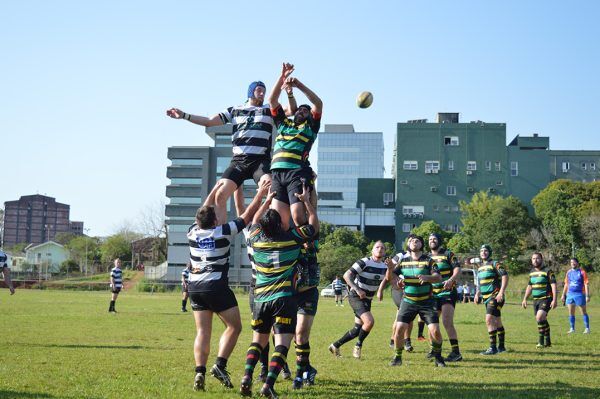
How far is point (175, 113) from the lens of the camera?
35.1 feet

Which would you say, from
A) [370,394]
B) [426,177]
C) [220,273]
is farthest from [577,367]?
[426,177]

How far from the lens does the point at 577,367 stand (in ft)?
40.4

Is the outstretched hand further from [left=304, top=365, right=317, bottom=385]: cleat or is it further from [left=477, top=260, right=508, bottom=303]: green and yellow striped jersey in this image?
[left=477, top=260, right=508, bottom=303]: green and yellow striped jersey

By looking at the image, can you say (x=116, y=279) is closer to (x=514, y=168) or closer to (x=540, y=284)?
(x=540, y=284)

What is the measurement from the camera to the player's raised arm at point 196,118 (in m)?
10.7

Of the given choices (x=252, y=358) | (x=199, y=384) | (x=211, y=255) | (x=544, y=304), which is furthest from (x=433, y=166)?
(x=252, y=358)

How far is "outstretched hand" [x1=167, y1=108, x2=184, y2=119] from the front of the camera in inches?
420

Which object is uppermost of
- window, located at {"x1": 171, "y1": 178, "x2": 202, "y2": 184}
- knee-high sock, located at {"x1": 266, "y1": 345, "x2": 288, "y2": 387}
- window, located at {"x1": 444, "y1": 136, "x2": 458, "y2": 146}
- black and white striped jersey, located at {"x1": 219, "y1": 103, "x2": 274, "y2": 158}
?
window, located at {"x1": 444, "y1": 136, "x2": 458, "y2": 146}

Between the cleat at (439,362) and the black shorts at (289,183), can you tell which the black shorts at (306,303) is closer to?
the black shorts at (289,183)

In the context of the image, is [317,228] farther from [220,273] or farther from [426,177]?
[426,177]

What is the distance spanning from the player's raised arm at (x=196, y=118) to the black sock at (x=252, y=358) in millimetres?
4069

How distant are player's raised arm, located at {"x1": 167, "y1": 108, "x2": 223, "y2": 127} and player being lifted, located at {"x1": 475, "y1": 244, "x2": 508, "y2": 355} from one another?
827 cm

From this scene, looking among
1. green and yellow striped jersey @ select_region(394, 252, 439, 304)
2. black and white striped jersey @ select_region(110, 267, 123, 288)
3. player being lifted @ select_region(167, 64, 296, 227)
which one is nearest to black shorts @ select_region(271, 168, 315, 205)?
player being lifted @ select_region(167, 64, 296, 227)

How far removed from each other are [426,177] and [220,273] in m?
94.6
